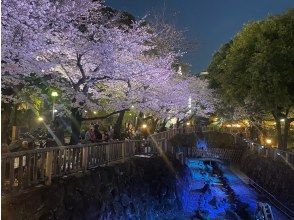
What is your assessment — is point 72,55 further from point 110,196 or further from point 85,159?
point 110,196

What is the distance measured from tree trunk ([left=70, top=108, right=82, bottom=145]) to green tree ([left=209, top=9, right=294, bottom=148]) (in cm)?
1289

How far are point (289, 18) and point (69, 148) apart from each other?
19702 mm

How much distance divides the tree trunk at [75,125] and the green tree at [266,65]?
12.9 m

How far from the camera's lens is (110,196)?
14203 millimetres

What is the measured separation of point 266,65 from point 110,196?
14.9 m

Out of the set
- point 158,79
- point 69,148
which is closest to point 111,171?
point 69,148

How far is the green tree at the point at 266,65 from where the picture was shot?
24.1 m

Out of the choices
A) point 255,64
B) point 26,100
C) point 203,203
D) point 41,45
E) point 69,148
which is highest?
point 255,64

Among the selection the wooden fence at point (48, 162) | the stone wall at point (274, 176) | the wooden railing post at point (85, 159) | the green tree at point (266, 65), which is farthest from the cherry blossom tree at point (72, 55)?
the stone wall at point (274, 176)

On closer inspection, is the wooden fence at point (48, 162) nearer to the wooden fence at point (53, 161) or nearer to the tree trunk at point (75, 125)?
the wooden fence at point (53, 161)

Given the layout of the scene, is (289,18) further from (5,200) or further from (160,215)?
(5,200)

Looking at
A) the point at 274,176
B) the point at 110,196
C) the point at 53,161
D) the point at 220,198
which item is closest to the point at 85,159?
the point at 110,196

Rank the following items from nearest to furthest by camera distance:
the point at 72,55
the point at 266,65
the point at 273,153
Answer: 1. the point at 72,55
2. the point at 273,153
3. the point at 266,65

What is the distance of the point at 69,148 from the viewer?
1197 cm
